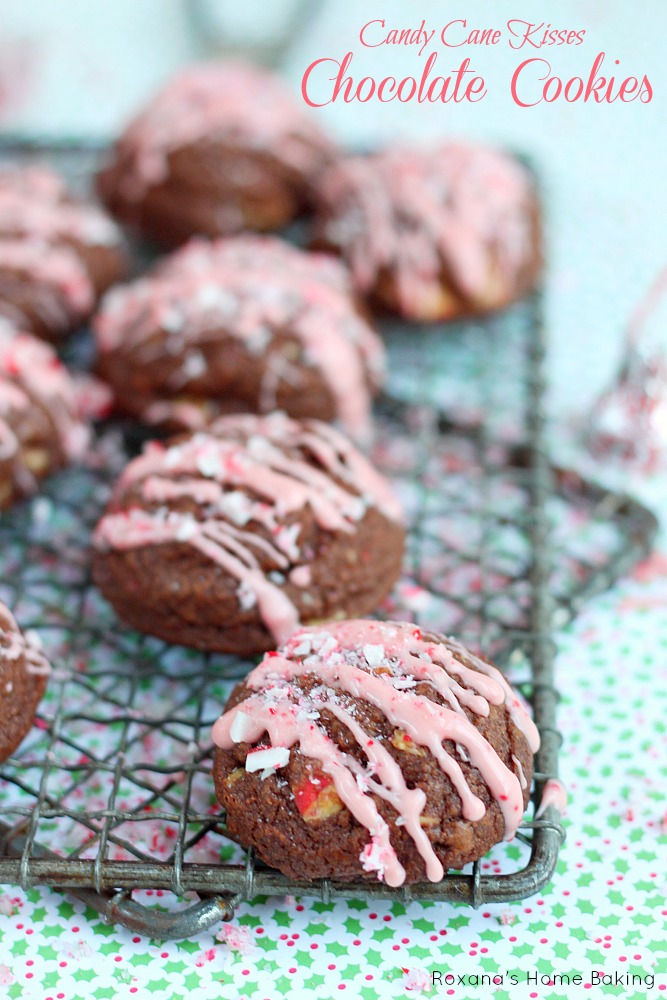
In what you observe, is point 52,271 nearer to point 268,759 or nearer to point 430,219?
point 430,219

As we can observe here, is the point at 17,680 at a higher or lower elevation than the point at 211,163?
lower

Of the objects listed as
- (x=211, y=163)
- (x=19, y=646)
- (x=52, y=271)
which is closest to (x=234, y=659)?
(x=19, y=646)

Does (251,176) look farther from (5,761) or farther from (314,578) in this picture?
(5,761)

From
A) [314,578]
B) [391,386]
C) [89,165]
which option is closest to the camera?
[314,578]

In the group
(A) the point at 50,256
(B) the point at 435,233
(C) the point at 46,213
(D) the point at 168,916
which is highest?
(B) the point at 435,233

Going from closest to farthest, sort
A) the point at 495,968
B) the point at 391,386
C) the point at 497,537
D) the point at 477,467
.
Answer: the point at 495,968 < the point at 497,537 < the point at 477,467 < the point at 391,386

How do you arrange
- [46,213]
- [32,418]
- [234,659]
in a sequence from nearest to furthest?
[234,659] < [32,418] < [46,213]

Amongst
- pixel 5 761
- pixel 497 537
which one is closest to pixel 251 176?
pixel 497 537
